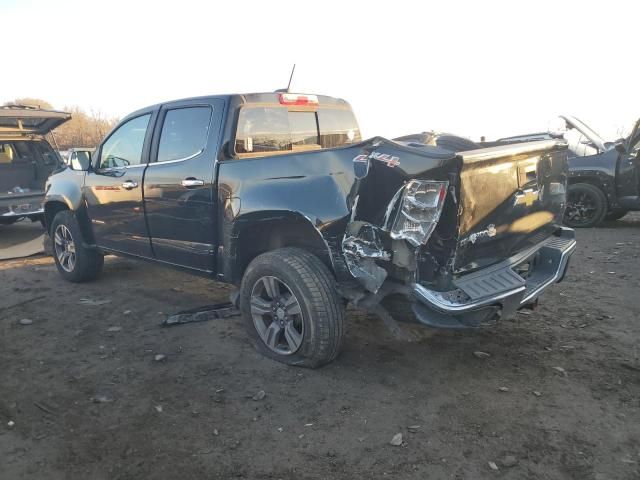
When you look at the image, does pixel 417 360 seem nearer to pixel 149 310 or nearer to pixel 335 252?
pixel 335 252

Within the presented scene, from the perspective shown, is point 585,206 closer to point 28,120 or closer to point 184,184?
point 184,184

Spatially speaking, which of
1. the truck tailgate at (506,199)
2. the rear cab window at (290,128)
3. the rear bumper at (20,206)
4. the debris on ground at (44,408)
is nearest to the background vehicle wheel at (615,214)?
the truck tailgate at (506,199)

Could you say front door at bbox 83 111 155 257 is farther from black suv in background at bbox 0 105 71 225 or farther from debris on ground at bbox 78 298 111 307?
black suv in background at bbox 0 105 71 225

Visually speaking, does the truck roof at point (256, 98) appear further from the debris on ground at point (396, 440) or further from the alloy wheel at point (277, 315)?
the debris on ground at point (396, 440)

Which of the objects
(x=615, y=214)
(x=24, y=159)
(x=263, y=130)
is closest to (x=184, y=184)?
(x=263, y=130)

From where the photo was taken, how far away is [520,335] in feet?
12.9

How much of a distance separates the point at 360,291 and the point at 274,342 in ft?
2.71

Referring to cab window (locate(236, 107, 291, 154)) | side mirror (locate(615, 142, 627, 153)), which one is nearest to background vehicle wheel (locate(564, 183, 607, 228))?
side mirror (locate(615, 142, 627, 153))

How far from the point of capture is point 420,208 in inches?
110

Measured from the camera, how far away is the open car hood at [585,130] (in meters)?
8.08

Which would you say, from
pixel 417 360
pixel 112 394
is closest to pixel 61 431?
pixel 112 394

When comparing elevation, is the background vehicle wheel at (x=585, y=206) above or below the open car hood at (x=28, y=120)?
below

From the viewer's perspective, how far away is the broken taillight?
2.77 m

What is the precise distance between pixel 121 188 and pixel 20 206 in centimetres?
402
